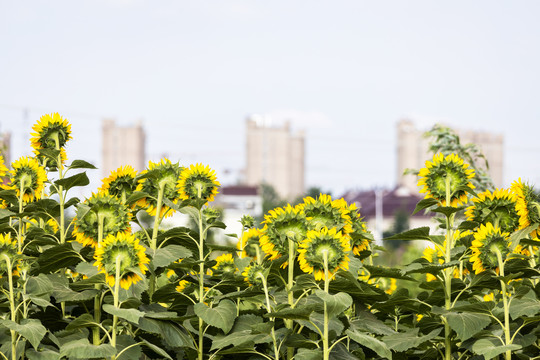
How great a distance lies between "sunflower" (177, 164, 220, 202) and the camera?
10.4ft

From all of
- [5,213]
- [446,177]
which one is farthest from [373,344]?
[5,213]

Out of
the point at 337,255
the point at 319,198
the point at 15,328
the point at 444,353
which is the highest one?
the point at 319,198

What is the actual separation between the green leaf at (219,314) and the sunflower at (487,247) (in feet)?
3.30

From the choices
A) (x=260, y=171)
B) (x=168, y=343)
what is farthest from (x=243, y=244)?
(x=260, y=171)

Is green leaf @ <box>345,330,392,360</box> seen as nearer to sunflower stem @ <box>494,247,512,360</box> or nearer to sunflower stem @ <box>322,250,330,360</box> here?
sunflower stem @ <box>322,250,330,360</box>

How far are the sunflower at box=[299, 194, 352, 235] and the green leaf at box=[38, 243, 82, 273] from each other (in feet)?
3.22

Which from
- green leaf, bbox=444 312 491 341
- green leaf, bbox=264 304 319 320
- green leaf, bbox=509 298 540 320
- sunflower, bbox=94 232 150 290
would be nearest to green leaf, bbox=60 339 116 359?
sunflower, bbox=94 232 150 290

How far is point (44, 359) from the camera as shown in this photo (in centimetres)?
278

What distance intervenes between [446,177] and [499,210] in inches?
10.7

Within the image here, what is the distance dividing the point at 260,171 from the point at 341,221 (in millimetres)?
106107

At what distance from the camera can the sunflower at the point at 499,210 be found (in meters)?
3.13

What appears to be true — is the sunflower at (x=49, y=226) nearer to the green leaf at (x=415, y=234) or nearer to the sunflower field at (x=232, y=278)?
the sunflower field at (x=232, y=278)

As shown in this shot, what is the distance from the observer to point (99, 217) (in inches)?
113

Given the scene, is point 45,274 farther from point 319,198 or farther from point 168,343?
point 319,198
